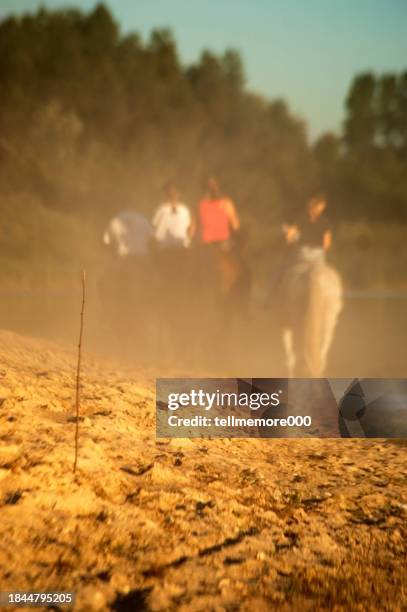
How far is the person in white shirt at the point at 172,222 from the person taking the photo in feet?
31.2

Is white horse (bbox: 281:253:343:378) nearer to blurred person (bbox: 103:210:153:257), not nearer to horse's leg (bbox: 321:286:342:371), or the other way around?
horse's leg (bbox: 321:286:342:371)

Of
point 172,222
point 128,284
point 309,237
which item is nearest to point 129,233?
point 172,222

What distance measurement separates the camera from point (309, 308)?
7.91m

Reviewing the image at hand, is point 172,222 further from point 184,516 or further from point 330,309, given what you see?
point 184,516

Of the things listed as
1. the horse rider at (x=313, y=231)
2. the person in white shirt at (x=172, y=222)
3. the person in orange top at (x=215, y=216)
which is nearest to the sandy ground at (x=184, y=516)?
the horse rider at (x=313, y=231)

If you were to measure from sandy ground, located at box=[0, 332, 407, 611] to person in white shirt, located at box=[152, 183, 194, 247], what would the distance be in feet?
17.1

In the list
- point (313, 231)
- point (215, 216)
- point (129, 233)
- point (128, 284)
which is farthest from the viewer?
point (128, 284)

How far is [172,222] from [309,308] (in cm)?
280

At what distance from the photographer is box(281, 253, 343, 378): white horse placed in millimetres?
7758

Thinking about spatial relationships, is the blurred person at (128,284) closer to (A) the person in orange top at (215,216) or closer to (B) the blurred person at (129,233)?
(B) the blurred person at (129,233)

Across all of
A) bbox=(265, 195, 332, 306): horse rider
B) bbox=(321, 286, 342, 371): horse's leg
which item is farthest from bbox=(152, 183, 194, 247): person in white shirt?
bbox=(321, 286, 342, 371): horse's leg

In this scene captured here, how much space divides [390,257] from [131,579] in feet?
83.0

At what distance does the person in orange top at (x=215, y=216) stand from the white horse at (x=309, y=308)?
1.59 meters

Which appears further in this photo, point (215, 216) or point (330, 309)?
point (215, 216)
